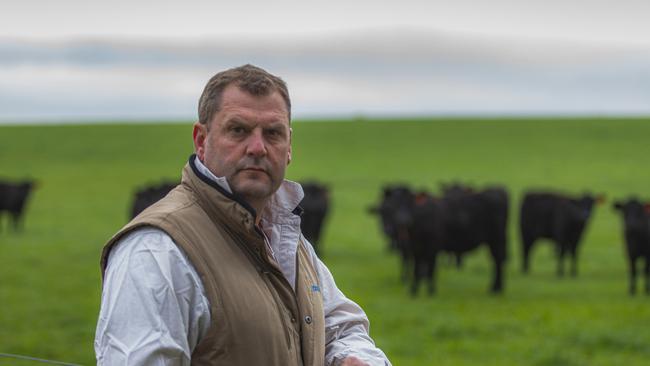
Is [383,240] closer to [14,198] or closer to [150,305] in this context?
[14,198]

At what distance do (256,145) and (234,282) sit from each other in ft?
1.38

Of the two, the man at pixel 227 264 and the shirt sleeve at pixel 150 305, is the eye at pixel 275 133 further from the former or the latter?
the shirt sleeve at pixel 150 305

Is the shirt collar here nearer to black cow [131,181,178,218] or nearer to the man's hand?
the man's hand

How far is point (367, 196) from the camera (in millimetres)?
33719

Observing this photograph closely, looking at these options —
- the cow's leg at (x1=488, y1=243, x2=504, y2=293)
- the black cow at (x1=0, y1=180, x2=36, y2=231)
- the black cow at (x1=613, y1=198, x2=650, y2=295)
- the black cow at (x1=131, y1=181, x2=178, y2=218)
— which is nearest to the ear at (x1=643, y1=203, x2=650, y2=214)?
the black cow at (x1=613, y1=198, x2=650, y2=295)

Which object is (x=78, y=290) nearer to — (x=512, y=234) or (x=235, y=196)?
(x=235, y=196)

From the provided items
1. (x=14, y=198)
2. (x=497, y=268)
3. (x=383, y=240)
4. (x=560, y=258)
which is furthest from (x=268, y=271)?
(x=14, y=198)

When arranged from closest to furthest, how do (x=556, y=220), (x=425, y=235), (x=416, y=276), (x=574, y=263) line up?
(x=416, y=276), (x=425, y=235), (x=574, y=263), (x=556, y=220)

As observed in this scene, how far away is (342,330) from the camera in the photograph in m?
3.23

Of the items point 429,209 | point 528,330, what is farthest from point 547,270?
point 528,330

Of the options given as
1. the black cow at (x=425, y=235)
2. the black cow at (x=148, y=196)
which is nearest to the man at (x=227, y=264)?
the black cow at (x=425, y=235)

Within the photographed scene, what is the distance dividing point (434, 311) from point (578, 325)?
2.07m

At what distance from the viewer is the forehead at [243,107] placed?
2820 mm

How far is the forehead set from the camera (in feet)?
9.25
